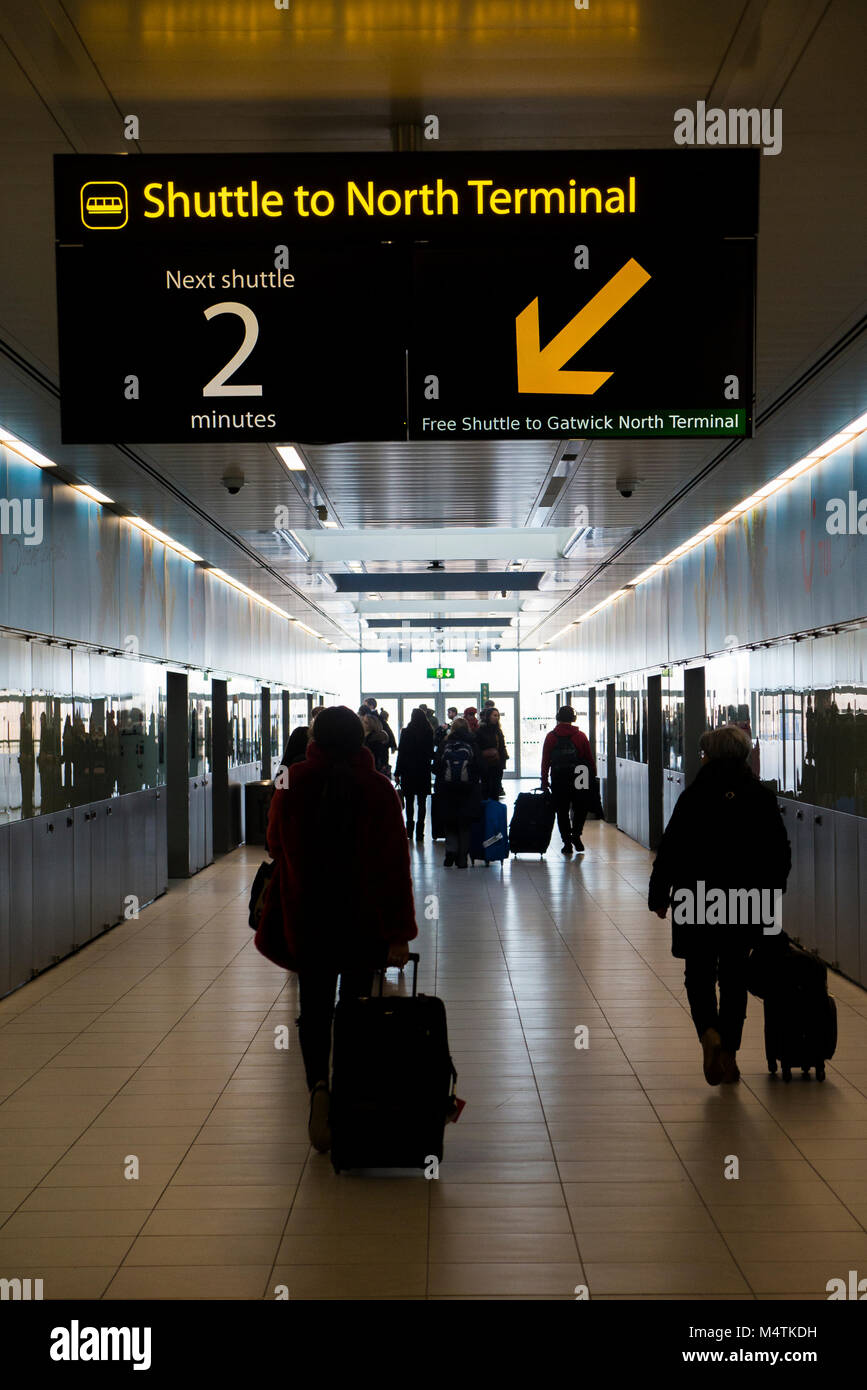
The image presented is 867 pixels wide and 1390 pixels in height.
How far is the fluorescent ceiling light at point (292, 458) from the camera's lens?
26.9ft

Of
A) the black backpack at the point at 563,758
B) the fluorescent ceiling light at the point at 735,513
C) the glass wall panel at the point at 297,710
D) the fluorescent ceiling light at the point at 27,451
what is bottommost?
the black backpack at the point at 563,758

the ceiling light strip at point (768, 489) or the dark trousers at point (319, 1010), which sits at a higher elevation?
the ceiling light strip at point (768, 489)

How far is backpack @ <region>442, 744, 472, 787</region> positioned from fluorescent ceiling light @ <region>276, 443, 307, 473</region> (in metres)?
5.05

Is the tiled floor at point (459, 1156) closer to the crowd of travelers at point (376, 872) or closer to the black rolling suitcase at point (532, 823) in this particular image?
the crowd of travelers at point (376, 872)

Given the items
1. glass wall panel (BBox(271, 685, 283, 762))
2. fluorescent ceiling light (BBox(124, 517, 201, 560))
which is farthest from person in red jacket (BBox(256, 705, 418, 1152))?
glass wall panel (BBox(271, 685, 283, 762))

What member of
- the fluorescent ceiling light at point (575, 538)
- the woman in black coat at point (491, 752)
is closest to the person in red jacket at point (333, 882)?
the fluorescent ceiling light at point (575, 538)

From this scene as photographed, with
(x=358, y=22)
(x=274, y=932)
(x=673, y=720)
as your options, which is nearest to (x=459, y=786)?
(x=673, y=720)

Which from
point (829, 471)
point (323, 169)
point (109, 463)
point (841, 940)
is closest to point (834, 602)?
point (829, 471)

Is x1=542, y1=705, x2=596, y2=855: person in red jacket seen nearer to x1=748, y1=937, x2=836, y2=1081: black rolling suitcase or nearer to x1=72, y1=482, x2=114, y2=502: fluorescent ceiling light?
x1=72, y1=482, x2=114, y2=502: fluorescent ceiling light

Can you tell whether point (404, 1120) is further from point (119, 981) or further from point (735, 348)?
point (119, 981)

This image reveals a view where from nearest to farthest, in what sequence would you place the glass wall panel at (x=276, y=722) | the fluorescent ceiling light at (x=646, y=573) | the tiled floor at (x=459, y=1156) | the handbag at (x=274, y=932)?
the tiled floor at (x=459, y=1156) < the handbag at (x=274, y=932) < the fluorescent ceiling light at (x=646, y=573) < the glass wall panel at (x=276, y=722)

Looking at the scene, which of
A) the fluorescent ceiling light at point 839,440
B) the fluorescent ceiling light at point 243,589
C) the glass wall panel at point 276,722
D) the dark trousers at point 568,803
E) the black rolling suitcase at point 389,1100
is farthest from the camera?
the glass wall panel at point 276,722

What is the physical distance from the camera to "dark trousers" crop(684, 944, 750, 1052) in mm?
5555

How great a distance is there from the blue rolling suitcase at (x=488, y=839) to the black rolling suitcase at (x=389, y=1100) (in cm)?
958
